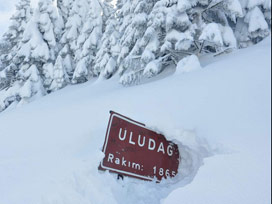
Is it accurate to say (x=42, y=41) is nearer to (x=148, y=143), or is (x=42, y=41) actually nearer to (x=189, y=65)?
(x=189, y=65)

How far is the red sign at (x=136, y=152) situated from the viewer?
321 cm

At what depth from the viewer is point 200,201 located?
8.83 ft

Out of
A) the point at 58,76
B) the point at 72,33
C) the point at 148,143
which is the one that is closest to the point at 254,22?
the point at 148,143

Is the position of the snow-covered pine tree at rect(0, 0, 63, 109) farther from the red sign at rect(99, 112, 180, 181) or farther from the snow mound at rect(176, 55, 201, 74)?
the red sign at rect(99, 112, 180, 181)

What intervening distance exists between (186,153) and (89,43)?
1737cm

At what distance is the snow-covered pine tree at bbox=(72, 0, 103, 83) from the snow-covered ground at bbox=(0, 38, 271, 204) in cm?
1482

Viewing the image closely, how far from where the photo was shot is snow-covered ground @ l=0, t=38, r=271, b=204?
9.27 feet

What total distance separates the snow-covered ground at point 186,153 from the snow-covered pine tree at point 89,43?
14821 millimetres

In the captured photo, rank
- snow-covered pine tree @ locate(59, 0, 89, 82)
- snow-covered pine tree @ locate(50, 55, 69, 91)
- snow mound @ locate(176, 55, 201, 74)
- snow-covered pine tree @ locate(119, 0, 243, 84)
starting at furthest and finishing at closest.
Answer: snow-covered pine tree @ locate(59, 0, 89, 82), snow-covered pine tree @ locate(50, 55, 69, 91), snow-covered pine tree @ locate(119, 0, 243, 84), snow mound @ locate(176, 55, 201, 74)

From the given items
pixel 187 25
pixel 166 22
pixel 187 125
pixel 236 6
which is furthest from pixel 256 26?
pixel 187 125

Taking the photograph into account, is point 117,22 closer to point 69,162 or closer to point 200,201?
point 69,162

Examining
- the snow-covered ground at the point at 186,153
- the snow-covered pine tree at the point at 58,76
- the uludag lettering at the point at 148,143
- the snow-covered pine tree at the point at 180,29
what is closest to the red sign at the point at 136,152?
the uludag lettering at the point at 148,143

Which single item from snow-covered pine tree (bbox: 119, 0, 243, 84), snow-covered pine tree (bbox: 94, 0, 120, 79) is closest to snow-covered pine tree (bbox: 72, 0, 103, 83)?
snow-covered pine tree (bbox: 94, 0, 120, 79)

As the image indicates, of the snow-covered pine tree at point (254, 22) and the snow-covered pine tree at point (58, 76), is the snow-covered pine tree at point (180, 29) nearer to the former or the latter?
the snow-covered pine tree at point (254, 22)
